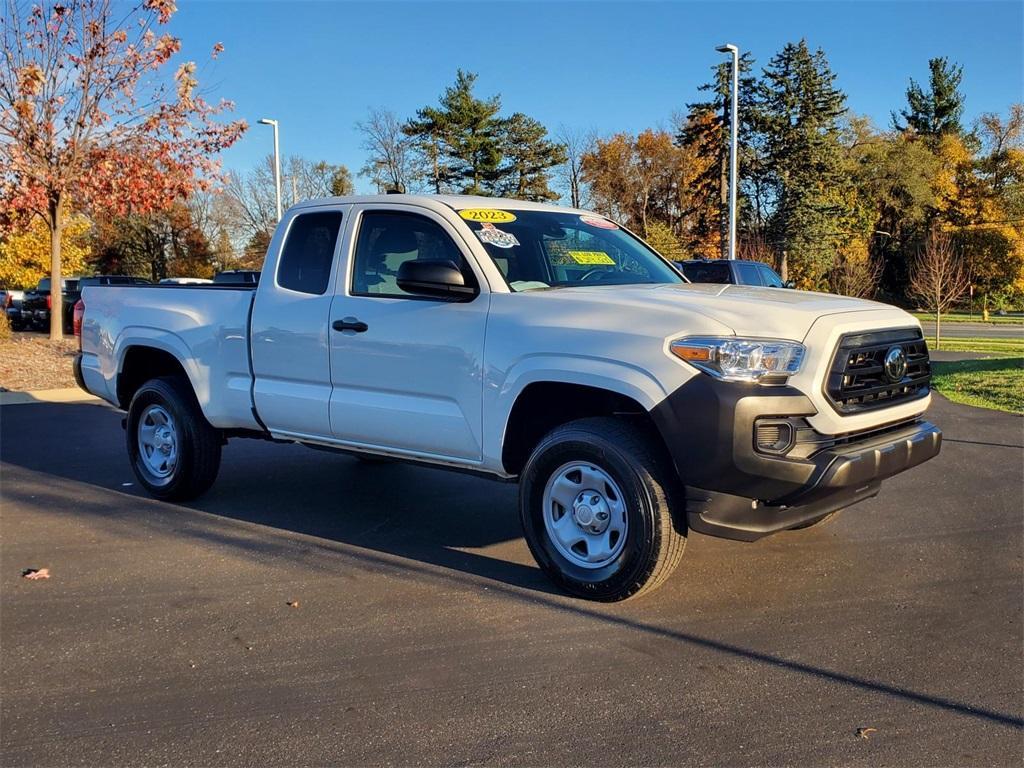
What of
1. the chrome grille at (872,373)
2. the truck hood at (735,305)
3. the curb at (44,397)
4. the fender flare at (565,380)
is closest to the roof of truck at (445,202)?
the truck hood at (735,305)

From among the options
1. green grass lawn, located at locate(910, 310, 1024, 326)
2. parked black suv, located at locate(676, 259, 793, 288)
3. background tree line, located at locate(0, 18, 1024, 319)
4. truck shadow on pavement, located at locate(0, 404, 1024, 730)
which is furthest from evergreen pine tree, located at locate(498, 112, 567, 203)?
truck shadow on pavement, located at locate(0, 404, 1024, 730)

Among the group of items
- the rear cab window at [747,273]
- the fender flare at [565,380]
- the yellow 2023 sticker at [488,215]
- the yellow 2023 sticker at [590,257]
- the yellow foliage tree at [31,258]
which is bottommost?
the fender flare at [565,380]

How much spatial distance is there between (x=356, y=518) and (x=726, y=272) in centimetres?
1044

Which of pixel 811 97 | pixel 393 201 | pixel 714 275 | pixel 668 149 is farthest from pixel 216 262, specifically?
pixel 393 201

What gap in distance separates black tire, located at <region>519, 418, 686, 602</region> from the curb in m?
9.68

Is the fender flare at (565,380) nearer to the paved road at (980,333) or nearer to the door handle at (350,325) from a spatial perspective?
the door handle at (350,325)

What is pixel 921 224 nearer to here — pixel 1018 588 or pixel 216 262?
pixel 216 262

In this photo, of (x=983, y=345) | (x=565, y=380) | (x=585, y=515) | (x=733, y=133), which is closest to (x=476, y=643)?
(x=585, y=515)

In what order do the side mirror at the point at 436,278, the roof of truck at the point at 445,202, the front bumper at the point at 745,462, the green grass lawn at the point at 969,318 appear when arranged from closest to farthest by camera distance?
the front bumper at the point at 745,462
the side mirror at the point at 436,278
the roof of truck at the point at 445,202
the green grass lawn at the point at 969,318

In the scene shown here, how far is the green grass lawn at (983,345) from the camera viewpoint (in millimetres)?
21094

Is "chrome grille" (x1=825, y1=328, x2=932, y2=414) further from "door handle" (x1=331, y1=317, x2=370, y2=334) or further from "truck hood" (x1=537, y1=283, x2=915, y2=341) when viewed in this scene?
"door handle" (x1=331, y1=317, x2=370, y2=334)

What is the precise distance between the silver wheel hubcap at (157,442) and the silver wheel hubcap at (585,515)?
3190 millimetres

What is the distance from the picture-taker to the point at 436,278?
457cm

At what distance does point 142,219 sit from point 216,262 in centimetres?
484
